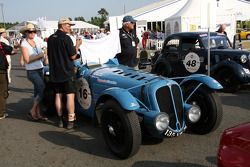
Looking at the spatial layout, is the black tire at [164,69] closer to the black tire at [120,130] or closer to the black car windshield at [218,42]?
the black car windshield at [218,42]

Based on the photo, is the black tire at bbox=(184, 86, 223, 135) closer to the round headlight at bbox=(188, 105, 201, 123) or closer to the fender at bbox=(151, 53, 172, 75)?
the round headlight at bbox=(188, 105, 201, 123)

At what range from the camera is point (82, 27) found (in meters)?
44.6

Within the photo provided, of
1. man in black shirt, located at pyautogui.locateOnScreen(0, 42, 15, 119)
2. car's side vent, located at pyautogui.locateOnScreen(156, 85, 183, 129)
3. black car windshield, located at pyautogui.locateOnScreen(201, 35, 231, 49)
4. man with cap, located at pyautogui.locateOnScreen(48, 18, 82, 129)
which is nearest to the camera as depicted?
car's side vent, located at pyautogui.locateOnScreen(156, 85, 183, 129)

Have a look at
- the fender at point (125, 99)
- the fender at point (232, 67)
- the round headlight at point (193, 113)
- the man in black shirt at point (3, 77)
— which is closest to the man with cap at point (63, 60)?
the fender at point (125, 99)

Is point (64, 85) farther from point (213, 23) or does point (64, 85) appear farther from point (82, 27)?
point (82, 27)

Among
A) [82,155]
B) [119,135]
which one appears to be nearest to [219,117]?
[119,135]

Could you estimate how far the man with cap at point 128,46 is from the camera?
6.33m

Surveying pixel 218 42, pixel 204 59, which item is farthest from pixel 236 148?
pixel 218 42

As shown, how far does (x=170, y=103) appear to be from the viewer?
4508 millimetres

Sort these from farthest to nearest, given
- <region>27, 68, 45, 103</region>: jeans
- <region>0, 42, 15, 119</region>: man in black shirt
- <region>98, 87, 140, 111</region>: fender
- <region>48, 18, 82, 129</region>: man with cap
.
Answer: <region>0, 42, 15, 119</region>: man in black shirt, <region>27, 68, 45, 103</region>: jeans, <region>48, 18, 82, 129</region>: man with cap, <region>98, 87, 140, 111</region>: fender

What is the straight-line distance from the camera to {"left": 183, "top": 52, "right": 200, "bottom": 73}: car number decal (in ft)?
28.9

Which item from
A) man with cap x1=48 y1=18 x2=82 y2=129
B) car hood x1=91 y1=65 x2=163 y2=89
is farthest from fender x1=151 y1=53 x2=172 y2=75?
man with cap x1=48 y1=18 x2=82 y2=129

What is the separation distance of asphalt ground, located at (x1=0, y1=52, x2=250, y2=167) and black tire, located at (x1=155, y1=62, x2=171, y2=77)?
10.8 ft

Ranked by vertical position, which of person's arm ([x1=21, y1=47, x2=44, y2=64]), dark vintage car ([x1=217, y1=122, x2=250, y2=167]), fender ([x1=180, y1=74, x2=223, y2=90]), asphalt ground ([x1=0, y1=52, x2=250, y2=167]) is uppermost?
person's arm ([x1=21, y1=47, x2=44, y2=64])
